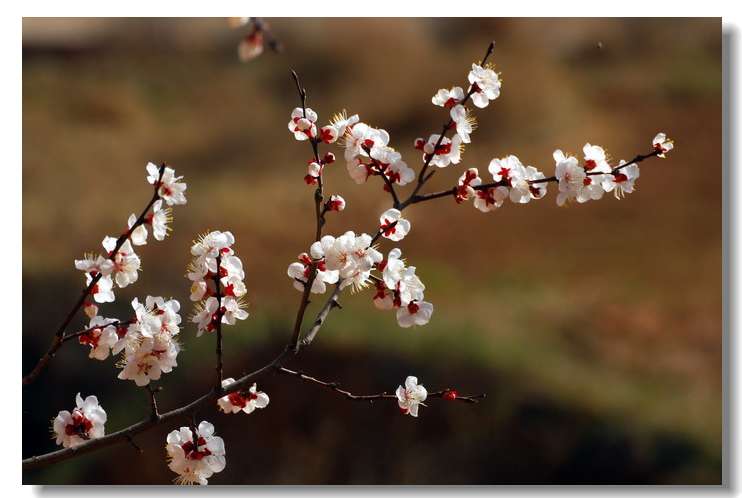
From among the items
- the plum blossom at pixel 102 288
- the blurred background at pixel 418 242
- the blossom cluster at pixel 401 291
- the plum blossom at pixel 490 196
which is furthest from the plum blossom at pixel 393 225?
the blurred background at pixel 418 242

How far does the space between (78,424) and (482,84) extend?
77 cm

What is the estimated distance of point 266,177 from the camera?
8.87 ft

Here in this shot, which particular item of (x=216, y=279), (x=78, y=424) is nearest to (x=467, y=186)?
(x=216, y=279)

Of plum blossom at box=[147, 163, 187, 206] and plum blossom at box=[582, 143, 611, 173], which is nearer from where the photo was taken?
plum blossom at box=[147, 163, 187, 206]

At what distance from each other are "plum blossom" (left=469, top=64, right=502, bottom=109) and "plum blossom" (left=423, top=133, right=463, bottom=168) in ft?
0.21

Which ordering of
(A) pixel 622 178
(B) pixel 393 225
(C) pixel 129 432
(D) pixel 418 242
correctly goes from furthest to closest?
(D) pixel 418 242 → (A) pixel 622 178 → (B) pixel 393 225 → (C) pixel 129 432

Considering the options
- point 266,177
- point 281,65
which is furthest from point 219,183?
point 281,65

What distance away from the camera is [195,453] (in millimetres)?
1401

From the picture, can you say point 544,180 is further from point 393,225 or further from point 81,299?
point 81,299

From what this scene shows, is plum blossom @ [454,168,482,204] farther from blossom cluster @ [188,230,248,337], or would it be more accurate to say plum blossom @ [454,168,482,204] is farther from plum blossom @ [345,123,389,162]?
blossom cluster @ [188,230,248,337]

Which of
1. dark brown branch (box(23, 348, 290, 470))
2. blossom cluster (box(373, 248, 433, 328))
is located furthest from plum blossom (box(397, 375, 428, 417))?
dark brown branch (box(23, 348, 290, 470))

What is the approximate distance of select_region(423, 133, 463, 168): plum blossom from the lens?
56.1 inches
